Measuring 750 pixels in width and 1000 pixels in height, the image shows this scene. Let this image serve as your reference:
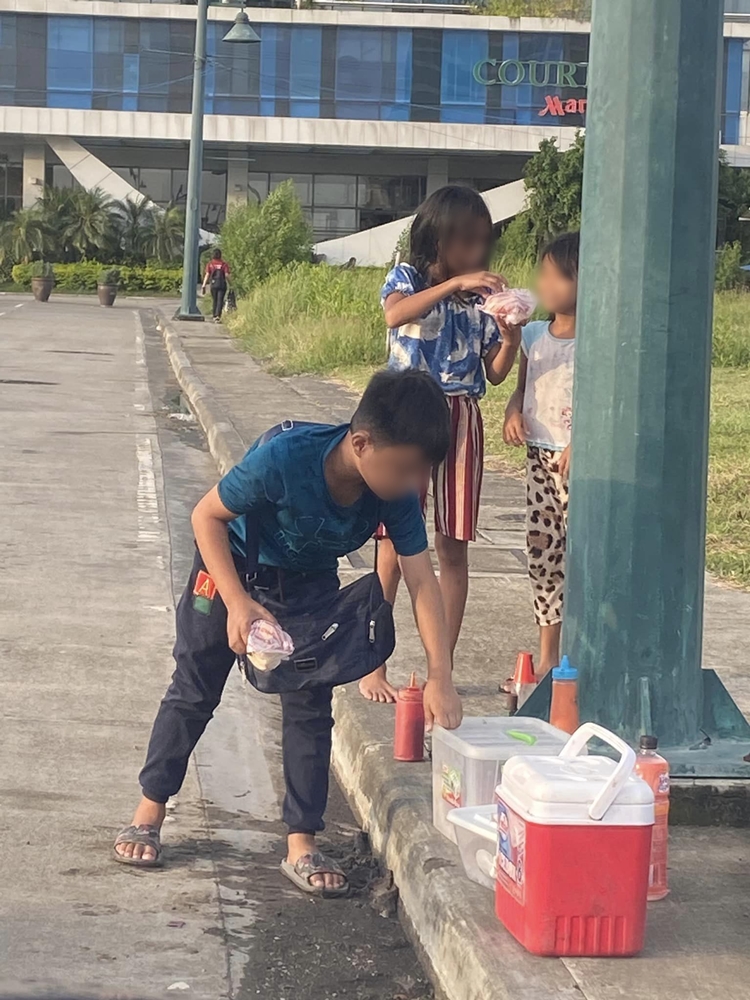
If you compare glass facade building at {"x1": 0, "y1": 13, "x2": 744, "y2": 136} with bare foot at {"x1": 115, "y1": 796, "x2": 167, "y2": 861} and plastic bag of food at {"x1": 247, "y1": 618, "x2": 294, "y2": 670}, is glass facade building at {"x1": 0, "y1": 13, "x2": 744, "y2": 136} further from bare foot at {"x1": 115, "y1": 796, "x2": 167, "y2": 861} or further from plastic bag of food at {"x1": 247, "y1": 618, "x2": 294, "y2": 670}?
plastic bag of food at {"x1": 247, "y1": 618, "x2": 294, "y2": 670}

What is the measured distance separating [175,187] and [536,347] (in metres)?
63.8

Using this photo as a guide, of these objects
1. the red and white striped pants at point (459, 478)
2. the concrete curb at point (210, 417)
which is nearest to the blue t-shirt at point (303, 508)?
the red and white striped pants at point (459, 478)

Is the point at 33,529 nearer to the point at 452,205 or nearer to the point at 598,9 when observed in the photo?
the point at 452,205

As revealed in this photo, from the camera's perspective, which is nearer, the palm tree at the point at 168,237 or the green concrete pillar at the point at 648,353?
the green concrete pillar at the point at 648,353

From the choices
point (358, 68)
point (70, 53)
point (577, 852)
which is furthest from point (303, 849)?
point (70, 53)

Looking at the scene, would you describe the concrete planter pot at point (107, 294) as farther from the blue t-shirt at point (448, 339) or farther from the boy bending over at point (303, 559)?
the boy bending over at point (303, 559)

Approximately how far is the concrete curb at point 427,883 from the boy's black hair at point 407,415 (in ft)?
3.32

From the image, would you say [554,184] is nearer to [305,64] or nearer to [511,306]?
[305,64]

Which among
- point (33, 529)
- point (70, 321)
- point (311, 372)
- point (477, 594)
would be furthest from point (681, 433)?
point (70, 321)

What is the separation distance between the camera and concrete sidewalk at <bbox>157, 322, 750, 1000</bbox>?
10.5ft

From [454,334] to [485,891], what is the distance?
2.11m

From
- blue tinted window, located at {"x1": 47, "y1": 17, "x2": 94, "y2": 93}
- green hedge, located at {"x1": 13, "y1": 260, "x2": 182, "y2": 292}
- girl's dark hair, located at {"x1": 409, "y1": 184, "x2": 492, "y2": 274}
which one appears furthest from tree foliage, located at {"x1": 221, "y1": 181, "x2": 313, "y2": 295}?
girl's dark hair, located at {"x1": 409, "y1": 184, "x2": 492, "y2": 274}

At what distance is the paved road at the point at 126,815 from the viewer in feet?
12.0

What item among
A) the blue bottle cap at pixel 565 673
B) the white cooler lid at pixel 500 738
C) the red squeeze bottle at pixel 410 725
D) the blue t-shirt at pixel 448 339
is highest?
the blue t-shirt at pixel 448 339
